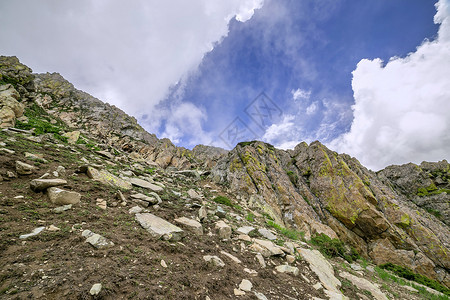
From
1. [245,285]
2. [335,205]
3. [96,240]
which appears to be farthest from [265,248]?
[335,205]

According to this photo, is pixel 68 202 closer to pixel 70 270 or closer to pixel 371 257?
pixel 70 270

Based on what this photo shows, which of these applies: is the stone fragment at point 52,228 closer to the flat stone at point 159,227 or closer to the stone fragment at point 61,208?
the stone fragment at point 61,208

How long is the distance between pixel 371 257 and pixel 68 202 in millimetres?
25431

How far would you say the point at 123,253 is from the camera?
4.11m

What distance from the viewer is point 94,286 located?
289 centimetres

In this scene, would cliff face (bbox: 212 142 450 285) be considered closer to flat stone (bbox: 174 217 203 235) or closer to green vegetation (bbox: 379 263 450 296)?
green vegetation (bbox: 379 263 450 296)

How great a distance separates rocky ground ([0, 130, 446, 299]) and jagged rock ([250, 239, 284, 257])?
0.12ft

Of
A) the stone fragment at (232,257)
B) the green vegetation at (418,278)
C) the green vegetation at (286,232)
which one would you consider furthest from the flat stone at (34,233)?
the green vegetation at (418,278)

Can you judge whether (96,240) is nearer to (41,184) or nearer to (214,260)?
(214,260)

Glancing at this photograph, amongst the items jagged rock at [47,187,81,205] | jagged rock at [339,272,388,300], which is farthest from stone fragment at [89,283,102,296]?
→ jagged rock at [339,272,388,300]

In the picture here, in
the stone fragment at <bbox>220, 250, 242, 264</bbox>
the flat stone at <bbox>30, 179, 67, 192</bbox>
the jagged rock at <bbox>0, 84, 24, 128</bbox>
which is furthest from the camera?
the jagged rock at <bbox>0, 84, 24, 128</bbox>

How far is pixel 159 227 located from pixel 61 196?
3240mm

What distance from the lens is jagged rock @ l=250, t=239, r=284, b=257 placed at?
7084 millimetres

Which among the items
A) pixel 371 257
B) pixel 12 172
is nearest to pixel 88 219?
pixel 12 172
